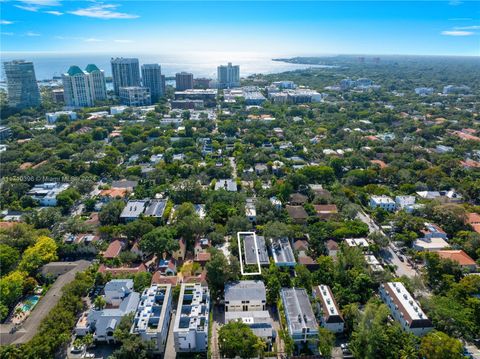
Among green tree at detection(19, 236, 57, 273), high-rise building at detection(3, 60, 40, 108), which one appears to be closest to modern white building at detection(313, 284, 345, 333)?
green tree at detection(19, 236, 57, 273)

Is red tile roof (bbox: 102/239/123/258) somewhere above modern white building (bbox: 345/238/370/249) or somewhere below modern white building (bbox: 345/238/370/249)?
below

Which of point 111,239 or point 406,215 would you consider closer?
point 111,239

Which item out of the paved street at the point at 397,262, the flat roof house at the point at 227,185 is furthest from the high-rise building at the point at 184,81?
the paved street at the point at 397,262

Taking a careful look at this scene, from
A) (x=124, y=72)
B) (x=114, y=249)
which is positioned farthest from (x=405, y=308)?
(x=124, y=72)

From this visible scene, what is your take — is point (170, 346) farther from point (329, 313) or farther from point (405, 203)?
point (405, 203)

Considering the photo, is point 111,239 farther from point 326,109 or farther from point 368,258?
point 326,109

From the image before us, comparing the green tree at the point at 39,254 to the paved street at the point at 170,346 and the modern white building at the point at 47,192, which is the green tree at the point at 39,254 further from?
the paved street at the point at 170,346

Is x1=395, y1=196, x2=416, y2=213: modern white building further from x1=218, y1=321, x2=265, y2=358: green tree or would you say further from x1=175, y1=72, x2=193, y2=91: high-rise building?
x1=175, y1=72, x2=193, y2=91: high-rise building

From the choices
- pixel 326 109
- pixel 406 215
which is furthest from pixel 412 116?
pixel 406 215
